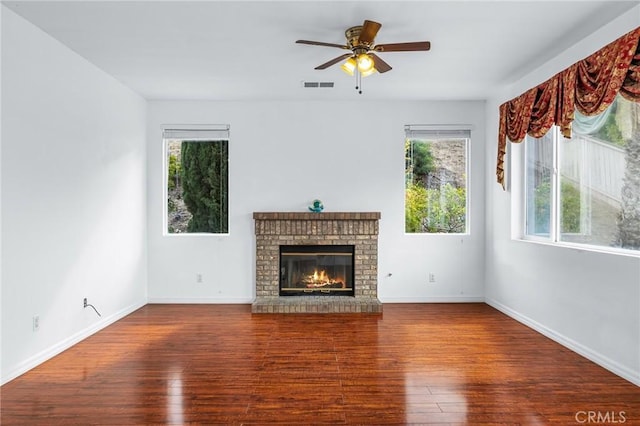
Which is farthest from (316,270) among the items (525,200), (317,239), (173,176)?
(525,200)

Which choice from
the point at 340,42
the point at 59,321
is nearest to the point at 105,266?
the point at 59,321

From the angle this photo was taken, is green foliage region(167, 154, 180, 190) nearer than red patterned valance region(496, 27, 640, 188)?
No

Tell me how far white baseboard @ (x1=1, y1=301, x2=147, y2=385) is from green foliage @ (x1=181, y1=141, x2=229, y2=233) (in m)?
1.42

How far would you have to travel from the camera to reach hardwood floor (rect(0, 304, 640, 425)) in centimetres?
239

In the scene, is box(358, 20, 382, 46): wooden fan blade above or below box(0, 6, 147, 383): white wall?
above

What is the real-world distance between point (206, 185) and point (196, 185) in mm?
138

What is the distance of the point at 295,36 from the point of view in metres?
3.28

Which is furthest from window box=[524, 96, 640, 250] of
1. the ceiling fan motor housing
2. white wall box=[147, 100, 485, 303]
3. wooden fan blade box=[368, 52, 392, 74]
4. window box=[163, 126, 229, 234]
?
window box=[163, 126, 229, 234]

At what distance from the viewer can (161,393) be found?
2662 mm

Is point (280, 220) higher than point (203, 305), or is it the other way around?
point (280, 220)

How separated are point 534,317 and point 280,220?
3.11m

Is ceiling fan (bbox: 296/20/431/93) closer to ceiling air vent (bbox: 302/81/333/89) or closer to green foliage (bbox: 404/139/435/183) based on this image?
ceiling air vent (bbox: 302/81/333/89)

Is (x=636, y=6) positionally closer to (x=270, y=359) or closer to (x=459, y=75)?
(x=459, y=75)

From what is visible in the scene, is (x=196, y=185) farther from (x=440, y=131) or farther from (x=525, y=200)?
(x=525, y=200)
